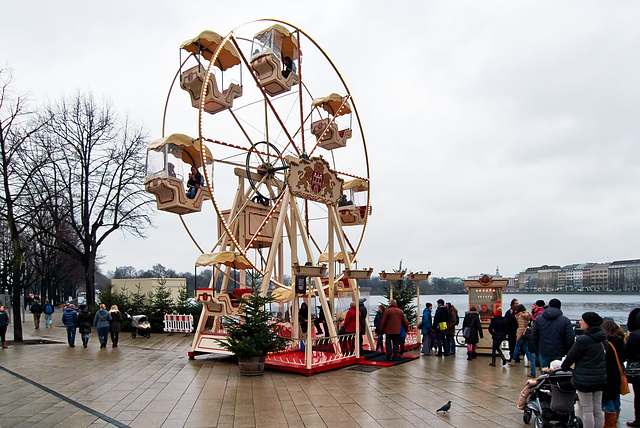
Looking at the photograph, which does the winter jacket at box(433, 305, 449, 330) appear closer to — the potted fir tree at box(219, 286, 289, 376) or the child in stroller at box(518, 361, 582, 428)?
the potted fir tree at box(219, 286, 289, 376)

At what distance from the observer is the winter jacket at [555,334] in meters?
7.81

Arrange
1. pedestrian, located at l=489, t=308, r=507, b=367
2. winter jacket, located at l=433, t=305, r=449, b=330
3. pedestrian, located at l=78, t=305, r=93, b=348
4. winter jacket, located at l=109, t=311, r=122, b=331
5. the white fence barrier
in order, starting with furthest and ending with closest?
the white fence barrier
winter jacket, located at l=109, t=311, r=122, b=331
pedestrian, located at l=78, t=305, r=93, b=348
winter jacket, located at l=433, t=305, r=449, b=330
pedestrian, located at l=489, t=308, r=507, b=367

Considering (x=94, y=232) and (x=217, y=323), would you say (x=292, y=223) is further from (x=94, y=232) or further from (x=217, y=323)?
(x=94, y=232)

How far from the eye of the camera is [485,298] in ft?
53.5

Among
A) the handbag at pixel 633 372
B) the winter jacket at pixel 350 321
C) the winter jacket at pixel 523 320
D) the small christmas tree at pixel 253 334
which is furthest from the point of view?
the winter jacket at pixel 350 321

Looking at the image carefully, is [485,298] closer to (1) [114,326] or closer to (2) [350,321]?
(2) [350,321]

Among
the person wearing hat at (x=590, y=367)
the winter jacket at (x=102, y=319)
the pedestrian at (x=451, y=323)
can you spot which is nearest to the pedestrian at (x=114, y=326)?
the winter jacket at (x=102, y=319)

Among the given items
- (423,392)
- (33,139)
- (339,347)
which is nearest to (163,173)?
(339,347)

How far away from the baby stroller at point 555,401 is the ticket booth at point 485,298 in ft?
26.9

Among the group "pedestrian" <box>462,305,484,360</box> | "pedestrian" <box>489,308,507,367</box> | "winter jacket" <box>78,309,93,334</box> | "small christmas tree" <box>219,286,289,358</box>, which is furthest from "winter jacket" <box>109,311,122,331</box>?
"pedestrian" <box>489,308,507,367</box>

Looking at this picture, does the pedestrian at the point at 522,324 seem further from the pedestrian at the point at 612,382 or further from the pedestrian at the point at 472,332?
the pedestrian at the point at 612,382

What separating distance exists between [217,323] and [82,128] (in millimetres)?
16774

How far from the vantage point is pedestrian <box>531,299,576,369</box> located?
7.81m

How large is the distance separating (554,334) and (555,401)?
5.97ft
